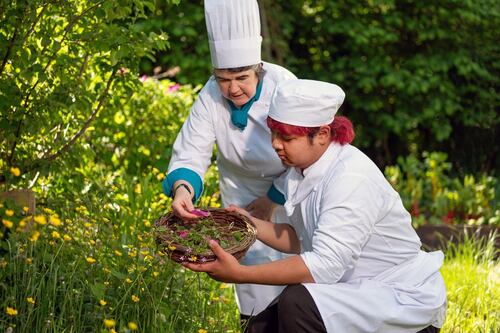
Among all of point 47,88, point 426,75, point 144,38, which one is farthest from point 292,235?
point 426,75

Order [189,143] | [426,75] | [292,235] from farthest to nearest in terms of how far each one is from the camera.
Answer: [426,75]
[189,143]
[292,235]

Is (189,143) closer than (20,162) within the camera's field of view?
Yes

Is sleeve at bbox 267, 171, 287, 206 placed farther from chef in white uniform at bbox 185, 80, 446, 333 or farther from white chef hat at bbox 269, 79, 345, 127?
white chef hat at bbox 269, 79, 345, 127

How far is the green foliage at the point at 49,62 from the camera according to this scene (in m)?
3.73

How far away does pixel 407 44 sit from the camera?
860cm

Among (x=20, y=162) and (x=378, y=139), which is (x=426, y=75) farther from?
(x=20, y=162)

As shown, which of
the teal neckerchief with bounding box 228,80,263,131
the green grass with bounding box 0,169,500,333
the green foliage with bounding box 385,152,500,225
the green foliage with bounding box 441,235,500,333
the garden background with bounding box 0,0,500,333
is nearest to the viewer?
the green grass with bounding box 0,169,500,333

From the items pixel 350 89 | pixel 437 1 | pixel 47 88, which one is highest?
pixel 47 88

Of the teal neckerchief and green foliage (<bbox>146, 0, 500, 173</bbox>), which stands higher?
the teal neckerchief

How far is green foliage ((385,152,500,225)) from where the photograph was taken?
21.8 ft

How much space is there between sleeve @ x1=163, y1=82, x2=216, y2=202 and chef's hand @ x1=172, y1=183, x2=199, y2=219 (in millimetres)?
145

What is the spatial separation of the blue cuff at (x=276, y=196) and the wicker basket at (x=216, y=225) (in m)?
0.43

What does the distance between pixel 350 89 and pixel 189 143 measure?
4.93m

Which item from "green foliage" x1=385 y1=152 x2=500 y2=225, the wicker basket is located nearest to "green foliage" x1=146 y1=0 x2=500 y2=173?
"green foliage" x1=385 y1=152 x2=500 y2=225
